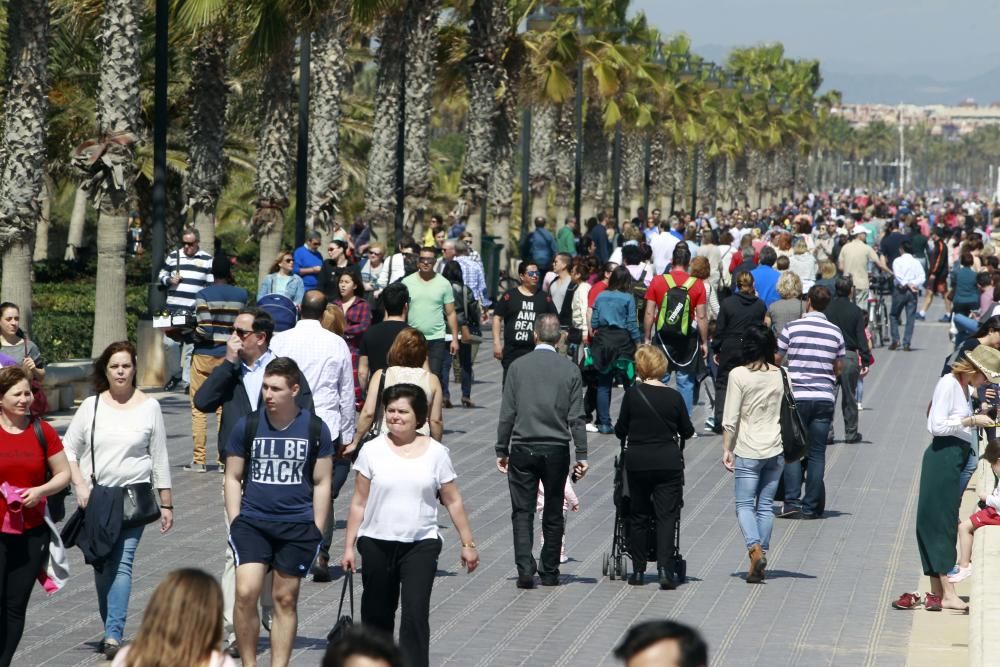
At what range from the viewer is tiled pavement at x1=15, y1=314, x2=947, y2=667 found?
357 inches

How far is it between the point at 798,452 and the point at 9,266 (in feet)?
32.9

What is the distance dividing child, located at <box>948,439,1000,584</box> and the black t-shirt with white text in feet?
22.8

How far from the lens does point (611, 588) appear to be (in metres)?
10.8

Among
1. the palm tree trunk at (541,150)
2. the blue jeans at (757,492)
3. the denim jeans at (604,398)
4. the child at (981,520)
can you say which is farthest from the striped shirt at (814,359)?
the palm tree trunk at (541,150)

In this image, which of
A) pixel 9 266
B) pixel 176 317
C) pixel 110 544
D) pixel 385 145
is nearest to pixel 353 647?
pixel 110 544

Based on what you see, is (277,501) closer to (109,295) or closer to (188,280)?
(188,280)

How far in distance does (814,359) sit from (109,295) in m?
8.76

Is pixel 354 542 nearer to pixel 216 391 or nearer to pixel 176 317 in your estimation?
pixel 216 391

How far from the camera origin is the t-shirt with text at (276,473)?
781 cm

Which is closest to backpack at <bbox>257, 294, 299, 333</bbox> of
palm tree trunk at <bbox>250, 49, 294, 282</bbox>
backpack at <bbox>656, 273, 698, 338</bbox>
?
backpack at <bbox>656, 273, 698, 338</bbox>

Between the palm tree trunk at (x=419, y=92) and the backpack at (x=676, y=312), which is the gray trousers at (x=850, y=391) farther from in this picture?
the palm tree trunk at (x=419, y=92)

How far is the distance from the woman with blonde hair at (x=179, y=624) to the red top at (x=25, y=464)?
3.52 metres

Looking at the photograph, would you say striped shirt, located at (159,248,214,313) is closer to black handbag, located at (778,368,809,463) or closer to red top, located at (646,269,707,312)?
red top, located at (646,269,707,312)

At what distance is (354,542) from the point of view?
7.81 meters
